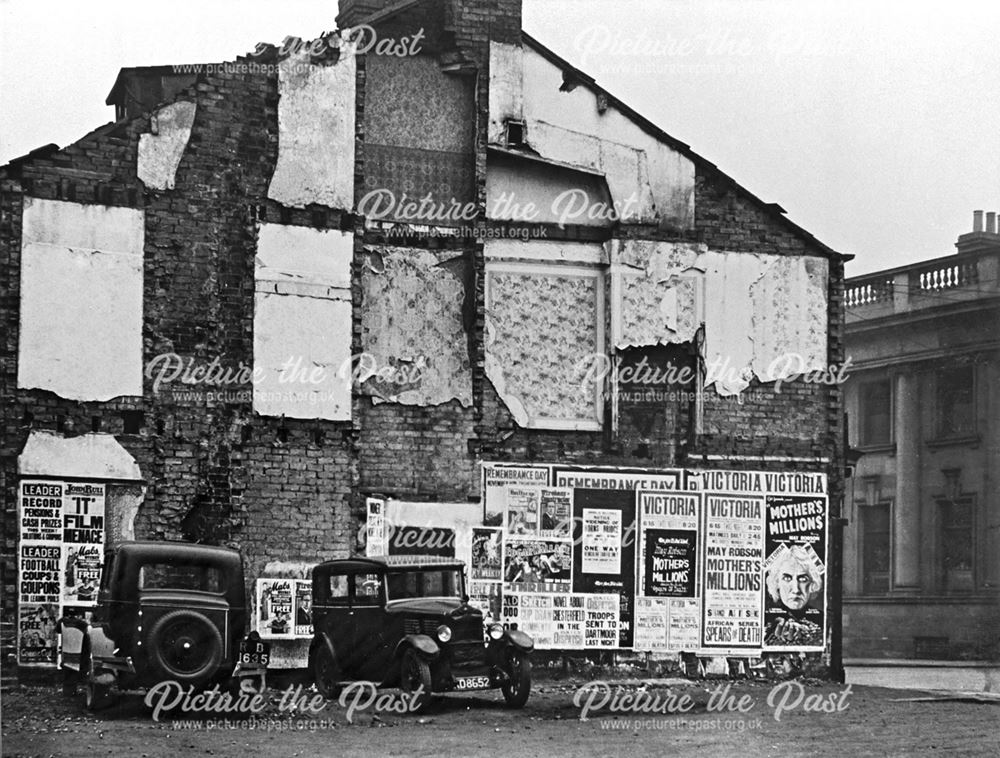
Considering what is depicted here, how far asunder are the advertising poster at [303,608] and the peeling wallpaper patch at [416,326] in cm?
268

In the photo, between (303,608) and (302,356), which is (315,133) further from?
(303,608)

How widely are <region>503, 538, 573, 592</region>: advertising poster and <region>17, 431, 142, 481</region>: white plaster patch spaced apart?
4963mm

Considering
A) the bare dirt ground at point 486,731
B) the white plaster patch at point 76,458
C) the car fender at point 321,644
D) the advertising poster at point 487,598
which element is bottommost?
the bare dirt ground at point 486,731

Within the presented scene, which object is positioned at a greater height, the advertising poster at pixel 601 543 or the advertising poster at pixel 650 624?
the advertising poster at pixel 601 543

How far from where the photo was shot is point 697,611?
21891 mm

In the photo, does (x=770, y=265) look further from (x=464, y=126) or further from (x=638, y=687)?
(x=638, y=687)

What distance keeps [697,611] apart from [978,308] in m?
17.4

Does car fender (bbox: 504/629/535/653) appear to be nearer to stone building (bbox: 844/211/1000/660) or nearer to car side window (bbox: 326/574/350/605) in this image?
car side window (bbox: 326/574/350/605)

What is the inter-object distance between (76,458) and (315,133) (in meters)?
5.23

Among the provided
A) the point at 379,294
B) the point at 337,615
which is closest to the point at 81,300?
the point at 379,294

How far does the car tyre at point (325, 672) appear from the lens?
1847cm

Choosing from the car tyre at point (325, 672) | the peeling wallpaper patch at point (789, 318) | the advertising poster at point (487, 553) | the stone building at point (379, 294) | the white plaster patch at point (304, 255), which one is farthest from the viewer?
the peeling wallpaper patch at point (789, 318)

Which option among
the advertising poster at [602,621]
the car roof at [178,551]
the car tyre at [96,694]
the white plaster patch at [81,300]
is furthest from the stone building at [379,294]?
the car tyre at [96,694]

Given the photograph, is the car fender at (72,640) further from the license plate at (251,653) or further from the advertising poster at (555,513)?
the advertising poster at (555,513)
